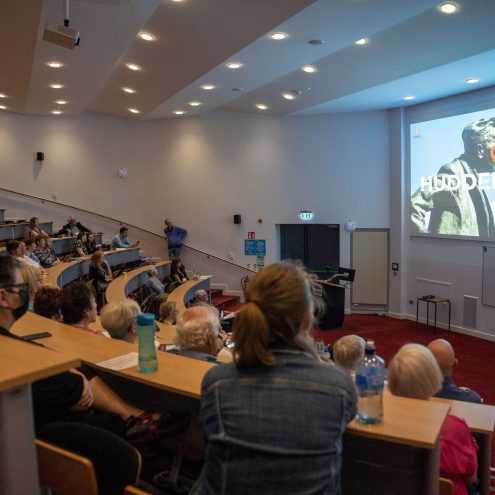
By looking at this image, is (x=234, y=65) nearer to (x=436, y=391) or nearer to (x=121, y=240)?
(x=121, y=240)

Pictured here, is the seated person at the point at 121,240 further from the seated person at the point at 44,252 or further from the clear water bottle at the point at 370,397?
the clear water bottle at the point at 370,397

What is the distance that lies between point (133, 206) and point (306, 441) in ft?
34.3

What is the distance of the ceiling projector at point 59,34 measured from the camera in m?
4.05

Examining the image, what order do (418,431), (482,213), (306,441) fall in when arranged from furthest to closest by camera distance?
1. (482,213)
2. (418,431)
3. (306,441)

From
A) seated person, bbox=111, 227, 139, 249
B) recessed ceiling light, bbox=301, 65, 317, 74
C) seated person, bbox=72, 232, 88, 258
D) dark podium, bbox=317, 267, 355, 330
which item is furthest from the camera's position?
seated person, bbox=111, 227, 139, 249

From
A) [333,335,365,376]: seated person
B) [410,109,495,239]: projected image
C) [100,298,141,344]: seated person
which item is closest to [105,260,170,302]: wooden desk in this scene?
[100,298,141,344]: seated person

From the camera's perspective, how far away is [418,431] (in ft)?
4.63

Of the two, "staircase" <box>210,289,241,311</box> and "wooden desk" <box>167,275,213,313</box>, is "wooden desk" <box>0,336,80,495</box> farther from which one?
"staircase" <box>210,289,241,311</box>

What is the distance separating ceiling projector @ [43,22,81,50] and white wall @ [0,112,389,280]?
6496mm

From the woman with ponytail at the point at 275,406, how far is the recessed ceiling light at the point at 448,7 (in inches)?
176

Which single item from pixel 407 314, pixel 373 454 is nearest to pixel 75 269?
pixel 407 314

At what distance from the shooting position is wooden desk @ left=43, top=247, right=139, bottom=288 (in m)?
6.37

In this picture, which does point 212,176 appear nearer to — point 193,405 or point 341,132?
point 341,132

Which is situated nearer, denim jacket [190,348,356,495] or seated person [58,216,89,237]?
denim jacket [190,348,356,495]
